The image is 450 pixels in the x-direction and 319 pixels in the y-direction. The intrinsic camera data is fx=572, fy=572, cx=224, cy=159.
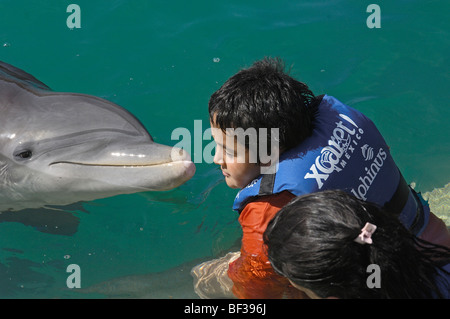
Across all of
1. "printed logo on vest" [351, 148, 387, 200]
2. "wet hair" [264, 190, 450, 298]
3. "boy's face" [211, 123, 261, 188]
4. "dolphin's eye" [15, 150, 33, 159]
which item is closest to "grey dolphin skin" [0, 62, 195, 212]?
"dolphin's eye" [15, 150, 33, 159]

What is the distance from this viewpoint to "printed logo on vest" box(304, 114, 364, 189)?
3.65 metres

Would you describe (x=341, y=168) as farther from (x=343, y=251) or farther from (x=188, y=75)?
(x=188, y=75)

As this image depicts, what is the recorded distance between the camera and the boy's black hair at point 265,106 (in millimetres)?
3670

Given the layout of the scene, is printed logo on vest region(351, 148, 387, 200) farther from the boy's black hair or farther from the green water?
the green water

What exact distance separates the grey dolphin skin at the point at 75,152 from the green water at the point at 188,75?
0.94 metres

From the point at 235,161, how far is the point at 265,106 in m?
0.42

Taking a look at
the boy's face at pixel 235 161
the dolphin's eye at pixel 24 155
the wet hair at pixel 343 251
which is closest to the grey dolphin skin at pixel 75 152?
the dolphin's eye at pixel 24 155

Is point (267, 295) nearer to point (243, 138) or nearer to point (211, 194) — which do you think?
point (243, 138)

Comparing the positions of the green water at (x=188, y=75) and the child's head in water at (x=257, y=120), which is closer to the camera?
the child's head in water at (x=257, y=120)

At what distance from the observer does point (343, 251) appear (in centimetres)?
273

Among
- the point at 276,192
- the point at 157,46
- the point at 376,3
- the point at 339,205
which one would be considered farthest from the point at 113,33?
the point at 339,205

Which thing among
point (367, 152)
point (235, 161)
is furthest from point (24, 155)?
point (367, 152)

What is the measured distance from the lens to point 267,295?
151 inches

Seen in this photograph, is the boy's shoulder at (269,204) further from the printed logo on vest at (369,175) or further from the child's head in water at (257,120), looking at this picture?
the printed logo on vest at (369,175)
